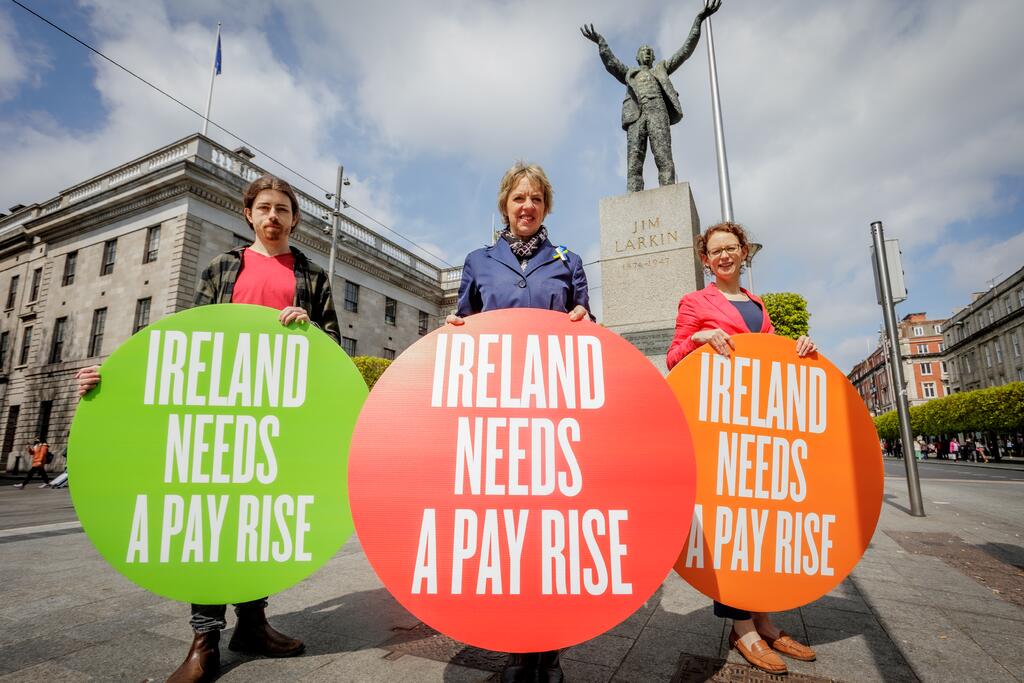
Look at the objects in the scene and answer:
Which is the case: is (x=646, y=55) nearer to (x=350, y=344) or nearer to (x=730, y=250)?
(x=730, y=250)

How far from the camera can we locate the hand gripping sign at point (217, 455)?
2.23 meters

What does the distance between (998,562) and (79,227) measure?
33192mm

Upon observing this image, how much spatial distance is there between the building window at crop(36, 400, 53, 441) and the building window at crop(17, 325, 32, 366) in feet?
11.6

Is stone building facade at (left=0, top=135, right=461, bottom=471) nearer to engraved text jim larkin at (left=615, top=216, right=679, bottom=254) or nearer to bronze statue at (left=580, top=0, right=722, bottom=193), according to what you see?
bronze statue at (left=580, top=0, right=722, bottom=193)

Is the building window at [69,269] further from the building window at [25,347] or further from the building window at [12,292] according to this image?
the building window at [12,292]

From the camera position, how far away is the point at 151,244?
2158 centimetres

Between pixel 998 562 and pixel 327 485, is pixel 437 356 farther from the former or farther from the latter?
pixel 998 562

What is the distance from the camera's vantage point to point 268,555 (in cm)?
226

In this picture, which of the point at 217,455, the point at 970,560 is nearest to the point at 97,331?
the point at 217,455

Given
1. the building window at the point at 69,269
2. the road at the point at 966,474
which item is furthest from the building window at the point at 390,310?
the road at the point at 966,474

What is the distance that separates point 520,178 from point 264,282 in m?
1.50

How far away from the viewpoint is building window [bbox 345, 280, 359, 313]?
28469 mm

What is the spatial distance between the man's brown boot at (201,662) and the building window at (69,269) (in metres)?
29.9

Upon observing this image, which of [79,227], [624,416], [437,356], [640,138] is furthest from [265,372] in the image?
[79,227]
